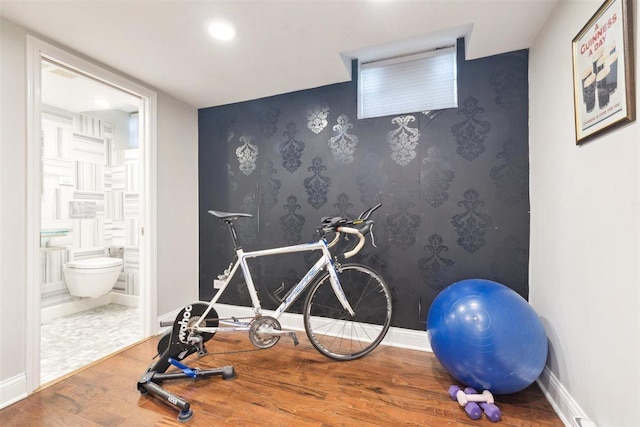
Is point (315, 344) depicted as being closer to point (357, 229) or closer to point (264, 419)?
point (264, 419)

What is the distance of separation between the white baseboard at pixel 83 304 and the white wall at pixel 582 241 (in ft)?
12.9

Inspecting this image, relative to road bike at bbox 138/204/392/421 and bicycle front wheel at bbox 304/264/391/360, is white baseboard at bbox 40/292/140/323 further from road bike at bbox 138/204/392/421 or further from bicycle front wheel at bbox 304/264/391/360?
bicycle front wheel at bbox 304/264/391/360

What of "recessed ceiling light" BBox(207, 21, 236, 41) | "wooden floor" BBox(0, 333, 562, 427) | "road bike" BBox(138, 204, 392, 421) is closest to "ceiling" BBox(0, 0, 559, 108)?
"recessed ceiling light" BBox(207, 21, 236, 41)

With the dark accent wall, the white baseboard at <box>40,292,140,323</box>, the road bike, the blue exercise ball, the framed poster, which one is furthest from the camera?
the white baseboard at <box>40,292,140,323</box>

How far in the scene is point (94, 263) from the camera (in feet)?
10.0

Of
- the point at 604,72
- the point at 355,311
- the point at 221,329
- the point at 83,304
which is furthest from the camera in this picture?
the point at 83,304

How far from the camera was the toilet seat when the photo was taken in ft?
9.75

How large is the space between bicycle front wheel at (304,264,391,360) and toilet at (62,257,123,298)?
2.49 m

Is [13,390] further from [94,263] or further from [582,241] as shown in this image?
[582,241]

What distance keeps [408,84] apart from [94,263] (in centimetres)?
387

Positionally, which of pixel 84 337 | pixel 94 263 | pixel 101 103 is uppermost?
pixel 101 103

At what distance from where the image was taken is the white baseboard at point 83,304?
2.90 metres

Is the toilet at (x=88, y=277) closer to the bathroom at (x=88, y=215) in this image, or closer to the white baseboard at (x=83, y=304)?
the bathroom at (x=88, y=215)

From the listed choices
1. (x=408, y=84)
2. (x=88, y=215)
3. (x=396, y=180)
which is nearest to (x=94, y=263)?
(x=88, y=215)
